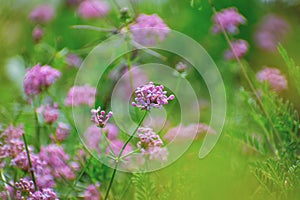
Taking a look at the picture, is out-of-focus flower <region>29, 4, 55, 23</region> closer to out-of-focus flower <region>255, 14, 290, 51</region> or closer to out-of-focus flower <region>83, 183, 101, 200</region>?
out-of-focus flower <region>255, 14, 290, 51</region>

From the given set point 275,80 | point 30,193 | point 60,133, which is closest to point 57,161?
point 60,133

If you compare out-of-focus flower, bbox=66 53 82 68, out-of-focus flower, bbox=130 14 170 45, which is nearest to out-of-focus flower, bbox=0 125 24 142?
out-of-focus flower, bbox=130 14 170 45

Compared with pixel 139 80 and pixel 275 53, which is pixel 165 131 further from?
pixel 275 53

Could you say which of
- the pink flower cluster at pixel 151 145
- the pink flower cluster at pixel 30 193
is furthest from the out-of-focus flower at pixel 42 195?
the pink flower cluster at pixel 151 145

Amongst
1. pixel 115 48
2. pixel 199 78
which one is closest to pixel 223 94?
pixel 115 48

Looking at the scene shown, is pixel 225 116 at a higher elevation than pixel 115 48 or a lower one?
lower

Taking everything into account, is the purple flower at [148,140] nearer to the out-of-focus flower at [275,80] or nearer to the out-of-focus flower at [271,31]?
the out-of-focus flower at [275,80]

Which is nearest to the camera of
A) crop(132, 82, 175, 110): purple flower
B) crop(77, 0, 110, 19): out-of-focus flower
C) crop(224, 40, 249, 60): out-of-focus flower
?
crop(132, 82, 175, 110): purple flower

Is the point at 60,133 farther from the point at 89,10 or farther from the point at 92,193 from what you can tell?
the point at 89,10
